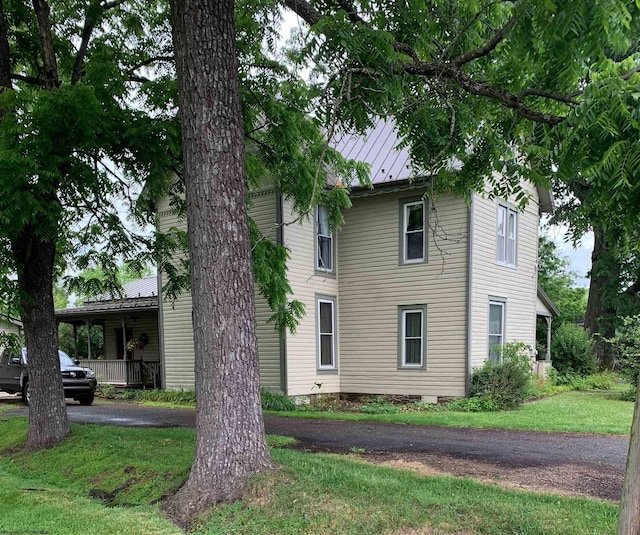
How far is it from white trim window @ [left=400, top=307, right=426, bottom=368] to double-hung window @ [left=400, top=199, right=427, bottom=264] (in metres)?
1.40

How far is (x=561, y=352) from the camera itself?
17656 millimetres

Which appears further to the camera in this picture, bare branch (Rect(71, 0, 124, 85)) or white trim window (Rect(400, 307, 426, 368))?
white trim window (Rect(400, 307, 426, 368))

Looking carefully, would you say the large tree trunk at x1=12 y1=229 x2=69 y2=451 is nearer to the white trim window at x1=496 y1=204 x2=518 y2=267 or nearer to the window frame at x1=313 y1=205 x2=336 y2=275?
the window frame at x1=313 y1=205 x2=336 y2=275

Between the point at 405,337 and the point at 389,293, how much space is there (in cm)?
126

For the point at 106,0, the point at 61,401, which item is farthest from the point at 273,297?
the point at 106,0

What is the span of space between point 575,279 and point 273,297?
27.4 metres

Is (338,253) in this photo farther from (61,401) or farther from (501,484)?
(501,484)

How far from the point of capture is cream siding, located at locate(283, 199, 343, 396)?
12.6 meters

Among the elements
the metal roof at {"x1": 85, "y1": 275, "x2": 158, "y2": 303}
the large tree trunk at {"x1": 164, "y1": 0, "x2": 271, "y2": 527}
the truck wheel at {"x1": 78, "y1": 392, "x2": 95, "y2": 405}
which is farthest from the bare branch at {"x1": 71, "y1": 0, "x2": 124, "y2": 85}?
the metal roof at {"x1": 85, "y1": 275, "x2": 158, "y2": 303}

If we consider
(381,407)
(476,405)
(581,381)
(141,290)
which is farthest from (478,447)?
(141,290)

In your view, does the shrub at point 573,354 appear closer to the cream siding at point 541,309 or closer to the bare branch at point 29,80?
the cream siding at point 541,309

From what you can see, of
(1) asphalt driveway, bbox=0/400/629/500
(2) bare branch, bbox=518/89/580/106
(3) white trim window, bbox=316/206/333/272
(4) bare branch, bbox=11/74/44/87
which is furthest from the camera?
(3) white trim window, bbox=316/206/333/272

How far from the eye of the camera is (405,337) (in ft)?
43.2

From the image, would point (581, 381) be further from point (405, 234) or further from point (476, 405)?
point (405, 234)
